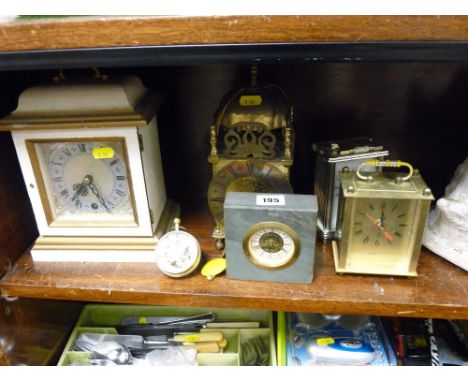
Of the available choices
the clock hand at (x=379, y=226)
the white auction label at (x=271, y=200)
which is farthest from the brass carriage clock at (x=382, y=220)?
the white auction label at (x=271, y=200)

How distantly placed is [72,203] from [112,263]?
0.15m

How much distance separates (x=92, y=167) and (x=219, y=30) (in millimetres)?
376

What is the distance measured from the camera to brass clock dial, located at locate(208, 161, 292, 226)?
78 cm

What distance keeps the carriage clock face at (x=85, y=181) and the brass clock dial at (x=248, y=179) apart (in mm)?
176

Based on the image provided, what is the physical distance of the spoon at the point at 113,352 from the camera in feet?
3.14

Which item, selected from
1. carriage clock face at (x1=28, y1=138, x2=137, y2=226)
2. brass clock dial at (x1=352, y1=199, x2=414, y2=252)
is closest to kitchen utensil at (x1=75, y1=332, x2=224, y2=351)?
carriage clock face at (x1=28, y1=138, x2=137, y2=226)

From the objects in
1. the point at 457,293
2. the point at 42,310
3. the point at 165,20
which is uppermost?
the point at 165,20

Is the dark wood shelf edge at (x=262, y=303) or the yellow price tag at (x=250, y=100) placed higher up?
the yellow price tag at (x=250, y=100)

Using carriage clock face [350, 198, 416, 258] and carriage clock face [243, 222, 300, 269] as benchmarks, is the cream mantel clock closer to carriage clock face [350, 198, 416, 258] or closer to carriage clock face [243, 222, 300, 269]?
carriage clock face [243, 222, 300, 269]

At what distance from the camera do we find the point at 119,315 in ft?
3.61

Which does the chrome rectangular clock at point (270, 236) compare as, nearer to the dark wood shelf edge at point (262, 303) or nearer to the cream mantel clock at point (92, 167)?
the dark wood shelf edge at point (262, 303)

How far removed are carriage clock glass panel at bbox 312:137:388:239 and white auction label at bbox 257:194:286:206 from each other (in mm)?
147
